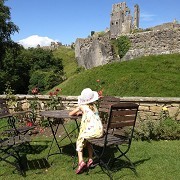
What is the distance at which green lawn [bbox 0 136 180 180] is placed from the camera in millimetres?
5137

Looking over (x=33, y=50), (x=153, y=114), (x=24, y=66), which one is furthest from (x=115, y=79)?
(x=33, y=50)

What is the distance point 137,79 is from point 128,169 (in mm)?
7030

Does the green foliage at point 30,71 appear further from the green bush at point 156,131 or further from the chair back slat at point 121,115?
the chair back slat at point 121,115

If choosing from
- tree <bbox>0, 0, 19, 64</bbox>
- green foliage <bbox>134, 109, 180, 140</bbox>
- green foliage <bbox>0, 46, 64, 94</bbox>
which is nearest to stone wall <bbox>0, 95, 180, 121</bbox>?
green foliage <bbox>134, 109, 180, 140</bbox>

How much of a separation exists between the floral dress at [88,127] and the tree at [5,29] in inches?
1155

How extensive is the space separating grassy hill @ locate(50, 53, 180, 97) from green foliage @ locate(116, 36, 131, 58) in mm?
3759

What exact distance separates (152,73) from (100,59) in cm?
630

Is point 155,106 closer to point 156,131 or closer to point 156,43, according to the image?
point 156,131

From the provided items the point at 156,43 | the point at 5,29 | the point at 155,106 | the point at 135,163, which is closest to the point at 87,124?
the point at 135,163

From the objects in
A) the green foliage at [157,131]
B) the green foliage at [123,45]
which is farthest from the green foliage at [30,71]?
the green foliage at [157,131]

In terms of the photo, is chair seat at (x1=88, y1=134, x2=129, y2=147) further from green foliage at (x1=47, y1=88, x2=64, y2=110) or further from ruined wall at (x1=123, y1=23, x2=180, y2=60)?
ruined wall at (x1=123, y1=23, x2=180, y2=60)

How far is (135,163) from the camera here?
5680 millimetres

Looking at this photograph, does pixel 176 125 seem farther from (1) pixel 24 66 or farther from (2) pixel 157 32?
(1) pixel 24 66

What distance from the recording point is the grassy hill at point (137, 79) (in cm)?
1130
